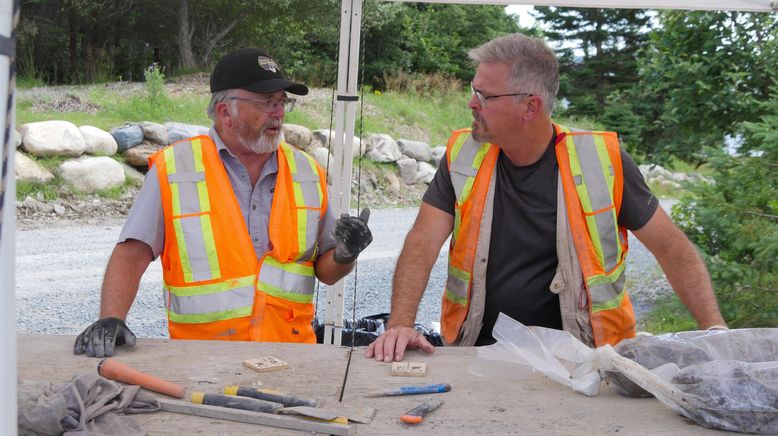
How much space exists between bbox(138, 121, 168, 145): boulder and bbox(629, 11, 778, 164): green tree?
618 cm

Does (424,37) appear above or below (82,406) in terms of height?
above

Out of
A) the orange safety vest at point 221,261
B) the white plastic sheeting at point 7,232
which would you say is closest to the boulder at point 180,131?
the orange safety vest at point 221,261

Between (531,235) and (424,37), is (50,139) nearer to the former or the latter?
(531,235)

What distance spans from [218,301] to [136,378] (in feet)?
2.99

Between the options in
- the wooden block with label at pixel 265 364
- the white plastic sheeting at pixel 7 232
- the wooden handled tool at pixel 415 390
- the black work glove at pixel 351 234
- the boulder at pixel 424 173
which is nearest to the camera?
the white plastic sheeting at pixel 7 232

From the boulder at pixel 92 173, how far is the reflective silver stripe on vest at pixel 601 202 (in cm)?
760

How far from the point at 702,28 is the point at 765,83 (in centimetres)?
65

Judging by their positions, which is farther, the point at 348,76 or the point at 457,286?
the point at 348,76

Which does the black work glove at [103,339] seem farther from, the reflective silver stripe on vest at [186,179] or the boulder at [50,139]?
the boulder at [50,139]

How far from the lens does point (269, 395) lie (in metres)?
1.80

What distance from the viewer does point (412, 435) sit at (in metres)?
1.67

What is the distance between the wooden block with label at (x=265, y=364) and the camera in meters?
2.04

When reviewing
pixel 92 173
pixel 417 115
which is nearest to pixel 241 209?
pixel 92 173

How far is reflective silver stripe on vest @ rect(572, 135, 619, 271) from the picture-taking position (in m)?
2.74
